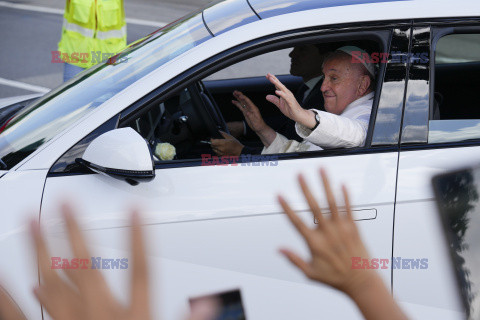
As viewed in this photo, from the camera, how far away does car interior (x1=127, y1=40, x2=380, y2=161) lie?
117 inches

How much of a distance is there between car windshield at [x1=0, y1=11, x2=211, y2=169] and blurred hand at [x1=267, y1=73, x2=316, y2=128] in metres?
0.32

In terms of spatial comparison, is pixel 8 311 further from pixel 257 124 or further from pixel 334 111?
pixel 257 124

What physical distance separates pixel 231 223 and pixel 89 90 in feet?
2.76

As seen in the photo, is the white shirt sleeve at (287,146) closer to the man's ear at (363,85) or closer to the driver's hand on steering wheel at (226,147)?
the driver's hand on steering wheel at (226,147)

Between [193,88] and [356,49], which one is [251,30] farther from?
[193,88]

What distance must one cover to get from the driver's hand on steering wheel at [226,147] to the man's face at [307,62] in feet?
2.13

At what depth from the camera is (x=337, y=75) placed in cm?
287

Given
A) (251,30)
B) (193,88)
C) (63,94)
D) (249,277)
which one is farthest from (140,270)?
(193,88)

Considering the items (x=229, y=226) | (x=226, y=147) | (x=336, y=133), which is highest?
(x=226, y=147)

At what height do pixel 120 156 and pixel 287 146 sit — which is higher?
pixel 287 146

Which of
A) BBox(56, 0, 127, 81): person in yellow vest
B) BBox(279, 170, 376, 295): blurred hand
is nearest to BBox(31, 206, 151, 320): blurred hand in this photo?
BBox(279, 170, 376, 295): blurred hand

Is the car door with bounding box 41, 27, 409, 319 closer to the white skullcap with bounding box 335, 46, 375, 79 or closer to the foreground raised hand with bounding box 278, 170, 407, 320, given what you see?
the white skullcap with bounding box 335, 46, 375, 79

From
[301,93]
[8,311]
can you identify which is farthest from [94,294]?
[301,93]

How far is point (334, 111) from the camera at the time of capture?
2904 millimetres
